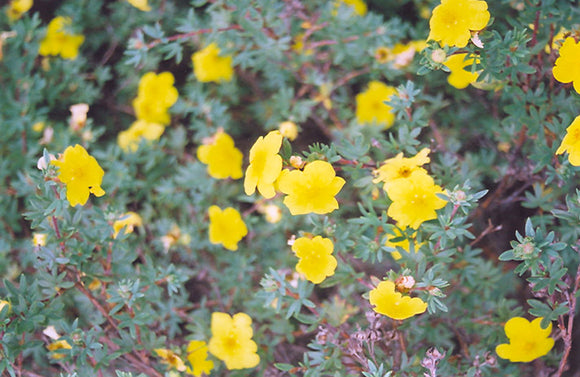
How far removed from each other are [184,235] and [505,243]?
157 centimetres

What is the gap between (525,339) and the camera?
5.69ft

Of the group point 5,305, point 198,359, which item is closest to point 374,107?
point 198,359

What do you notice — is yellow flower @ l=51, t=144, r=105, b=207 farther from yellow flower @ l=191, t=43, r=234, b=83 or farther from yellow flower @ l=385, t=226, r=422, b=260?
yellow flower @ l=191, t=43, r=234, b=83

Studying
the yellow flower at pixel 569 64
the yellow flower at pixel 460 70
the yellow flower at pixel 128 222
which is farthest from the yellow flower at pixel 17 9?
the yellow flower at pixel 569 64

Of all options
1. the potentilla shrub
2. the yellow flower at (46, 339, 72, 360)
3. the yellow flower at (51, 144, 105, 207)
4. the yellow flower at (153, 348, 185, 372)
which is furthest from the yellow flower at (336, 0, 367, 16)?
the yellow flower at (46, 339, 72, 360)

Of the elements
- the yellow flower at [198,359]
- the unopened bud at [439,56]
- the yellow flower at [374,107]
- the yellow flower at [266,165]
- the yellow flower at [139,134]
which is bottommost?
the yellow flower at [198,359]

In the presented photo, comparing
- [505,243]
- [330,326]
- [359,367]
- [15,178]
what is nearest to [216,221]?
[330,326]

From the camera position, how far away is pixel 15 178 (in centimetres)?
277

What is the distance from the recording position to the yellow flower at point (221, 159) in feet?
7.96

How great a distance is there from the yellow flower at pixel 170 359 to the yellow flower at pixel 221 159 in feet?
2.67

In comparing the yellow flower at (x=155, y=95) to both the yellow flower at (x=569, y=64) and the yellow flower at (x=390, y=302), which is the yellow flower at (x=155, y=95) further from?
the yellow flower at (x=569, y=64)

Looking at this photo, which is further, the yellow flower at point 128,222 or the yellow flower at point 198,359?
the yellow flower at point 128,222

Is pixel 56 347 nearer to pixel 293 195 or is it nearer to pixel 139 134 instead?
pixel 293 195

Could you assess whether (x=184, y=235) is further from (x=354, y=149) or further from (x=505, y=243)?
(x=505, y=243)
